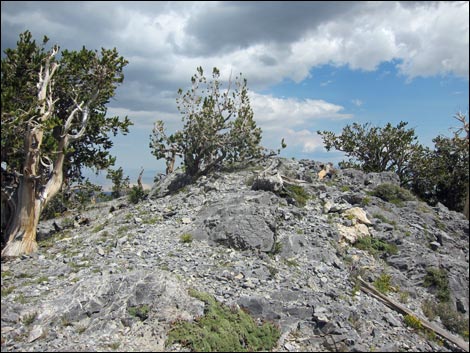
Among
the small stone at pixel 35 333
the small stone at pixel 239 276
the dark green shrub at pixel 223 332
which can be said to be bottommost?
the small stone at pixel 35 333

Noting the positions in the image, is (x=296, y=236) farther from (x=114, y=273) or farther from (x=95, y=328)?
(x=95, y=328)

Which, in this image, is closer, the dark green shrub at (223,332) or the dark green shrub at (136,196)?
the dark green shrub at (223,332)

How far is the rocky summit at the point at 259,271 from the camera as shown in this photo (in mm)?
11156

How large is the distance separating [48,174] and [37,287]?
8098 millimetres

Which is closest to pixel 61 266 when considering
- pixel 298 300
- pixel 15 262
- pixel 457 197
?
pixel 15 262

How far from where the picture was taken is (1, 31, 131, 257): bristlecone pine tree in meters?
16.8

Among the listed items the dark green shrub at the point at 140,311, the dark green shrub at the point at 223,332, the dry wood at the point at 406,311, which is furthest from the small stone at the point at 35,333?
the dry wood at the point at 406,311

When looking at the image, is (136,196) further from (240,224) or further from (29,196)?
(240,224)

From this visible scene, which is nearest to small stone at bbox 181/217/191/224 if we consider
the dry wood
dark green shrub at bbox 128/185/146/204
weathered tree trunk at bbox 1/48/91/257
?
weathered tree trunk at bbox 1/48/91/257

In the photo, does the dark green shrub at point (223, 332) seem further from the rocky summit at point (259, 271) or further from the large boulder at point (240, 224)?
the large boulder at point (240, 224)

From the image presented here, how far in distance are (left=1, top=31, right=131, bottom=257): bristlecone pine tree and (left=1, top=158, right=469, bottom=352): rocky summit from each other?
84.1 inches

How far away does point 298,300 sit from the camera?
12.8m

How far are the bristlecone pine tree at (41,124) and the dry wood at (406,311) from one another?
1402cm

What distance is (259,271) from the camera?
46.4 feet
